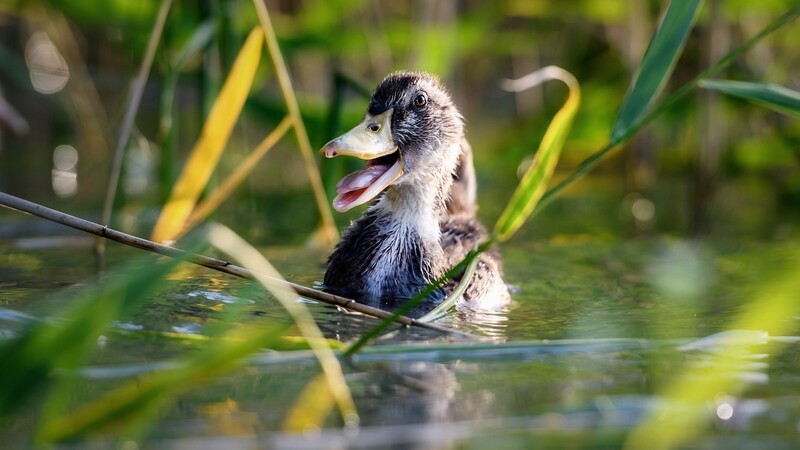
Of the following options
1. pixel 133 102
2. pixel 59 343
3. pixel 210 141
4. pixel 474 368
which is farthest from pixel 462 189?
pixel 59 343

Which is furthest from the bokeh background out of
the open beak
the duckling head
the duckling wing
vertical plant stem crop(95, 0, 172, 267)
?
the open beak

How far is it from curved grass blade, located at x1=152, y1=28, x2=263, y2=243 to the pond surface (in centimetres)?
32

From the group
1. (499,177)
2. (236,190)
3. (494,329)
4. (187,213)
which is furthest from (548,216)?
(494,329)

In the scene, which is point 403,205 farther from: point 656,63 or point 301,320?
point 301,320

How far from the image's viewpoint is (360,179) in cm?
455

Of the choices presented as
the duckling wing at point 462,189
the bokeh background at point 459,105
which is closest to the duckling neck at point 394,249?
the duckling wing at point 462,189

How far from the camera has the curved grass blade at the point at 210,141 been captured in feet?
15.9

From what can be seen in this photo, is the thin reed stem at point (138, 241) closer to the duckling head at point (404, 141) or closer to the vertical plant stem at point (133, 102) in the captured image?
the duckling head at point (404, 141)

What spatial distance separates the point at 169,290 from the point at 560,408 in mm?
1920

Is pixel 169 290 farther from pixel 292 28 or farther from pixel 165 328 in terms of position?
pixel 292 28

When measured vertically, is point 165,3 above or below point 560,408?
above

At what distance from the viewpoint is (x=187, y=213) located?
5055 mm

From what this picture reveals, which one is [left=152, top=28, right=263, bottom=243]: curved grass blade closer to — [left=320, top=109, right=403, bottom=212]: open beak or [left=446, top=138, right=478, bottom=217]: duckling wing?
[left=320, top=109, right=403, bottom=212]: open beak

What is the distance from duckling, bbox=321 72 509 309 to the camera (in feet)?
15.0
